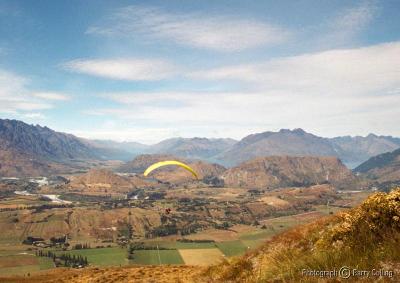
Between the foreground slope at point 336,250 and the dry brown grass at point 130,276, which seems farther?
the dry brown grass at point 130,276

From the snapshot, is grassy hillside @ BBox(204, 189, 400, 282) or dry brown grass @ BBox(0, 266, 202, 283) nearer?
grassy hillside @ BBox(204, 189, 400, 282)

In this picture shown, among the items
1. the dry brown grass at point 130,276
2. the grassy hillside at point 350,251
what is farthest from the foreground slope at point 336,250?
the dry brown grass at point 130,276

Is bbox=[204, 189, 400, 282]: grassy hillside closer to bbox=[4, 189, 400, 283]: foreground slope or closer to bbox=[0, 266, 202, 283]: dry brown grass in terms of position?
bbox=[4, 189, 400, 283]: foreground slope

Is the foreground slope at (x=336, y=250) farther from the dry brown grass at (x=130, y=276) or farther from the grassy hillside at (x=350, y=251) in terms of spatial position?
the dry brown grass at (x=130, y=276)

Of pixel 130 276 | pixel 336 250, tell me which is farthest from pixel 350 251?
pixel 130 276

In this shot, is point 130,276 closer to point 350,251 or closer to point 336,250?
point 336,250

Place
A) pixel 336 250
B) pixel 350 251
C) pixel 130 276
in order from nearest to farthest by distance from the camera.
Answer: pixel 350 251 → pixel 336 250 → pixel 130 276

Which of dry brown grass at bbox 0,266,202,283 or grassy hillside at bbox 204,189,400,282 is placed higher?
grassy hillside at bbox 204,189,400,282

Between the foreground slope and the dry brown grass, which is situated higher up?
the foreground slope

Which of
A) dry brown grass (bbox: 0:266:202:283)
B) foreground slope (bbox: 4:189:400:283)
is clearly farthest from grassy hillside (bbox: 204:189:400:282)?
dry brown grass (bbox: 0:266:202:283)

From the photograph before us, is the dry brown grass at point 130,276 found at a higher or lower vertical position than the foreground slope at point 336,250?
lower

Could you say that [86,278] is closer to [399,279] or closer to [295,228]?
[295,228]

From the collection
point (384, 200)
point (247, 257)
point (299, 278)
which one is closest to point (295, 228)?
point (247, 257)
